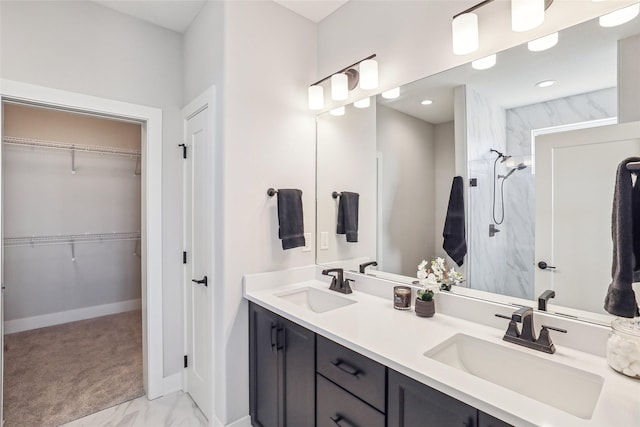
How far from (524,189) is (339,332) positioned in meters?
1.00

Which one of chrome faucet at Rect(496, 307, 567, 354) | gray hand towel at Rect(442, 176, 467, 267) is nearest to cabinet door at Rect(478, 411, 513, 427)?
chrome faucet at Rect(496, 307, 567, 354)

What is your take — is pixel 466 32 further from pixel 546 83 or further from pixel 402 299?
pixel 402 299

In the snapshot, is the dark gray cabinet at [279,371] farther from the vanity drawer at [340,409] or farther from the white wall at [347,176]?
the white wall at [347,176]

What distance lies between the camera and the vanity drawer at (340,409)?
1182mm

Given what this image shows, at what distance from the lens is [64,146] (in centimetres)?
367

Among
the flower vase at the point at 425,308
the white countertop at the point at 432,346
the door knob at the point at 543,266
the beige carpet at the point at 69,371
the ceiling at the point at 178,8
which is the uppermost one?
the ceiling at the point at 178,8

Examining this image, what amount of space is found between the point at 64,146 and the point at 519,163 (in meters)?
4.56

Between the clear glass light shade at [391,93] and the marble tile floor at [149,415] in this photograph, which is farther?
the marble tile floor at [149,415]

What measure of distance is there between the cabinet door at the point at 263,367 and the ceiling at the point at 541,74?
1.47m

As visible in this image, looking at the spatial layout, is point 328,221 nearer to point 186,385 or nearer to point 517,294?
point 517,294

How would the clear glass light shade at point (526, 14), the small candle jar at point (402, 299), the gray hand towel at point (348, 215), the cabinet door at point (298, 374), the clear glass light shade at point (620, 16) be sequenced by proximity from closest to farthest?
the clear glass light shade at point (620, 16)
the clear glass light shade at point (526, 14)
the cabinet door at point (298, 374)
the small candle jar at point (402, 299)
the gray hand towel at point (348, 215)

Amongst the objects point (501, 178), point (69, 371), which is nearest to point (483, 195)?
point (501, 178)

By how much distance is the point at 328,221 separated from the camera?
228 cm

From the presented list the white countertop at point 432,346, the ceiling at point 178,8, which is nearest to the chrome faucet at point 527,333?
the white countertop at point 432,346
